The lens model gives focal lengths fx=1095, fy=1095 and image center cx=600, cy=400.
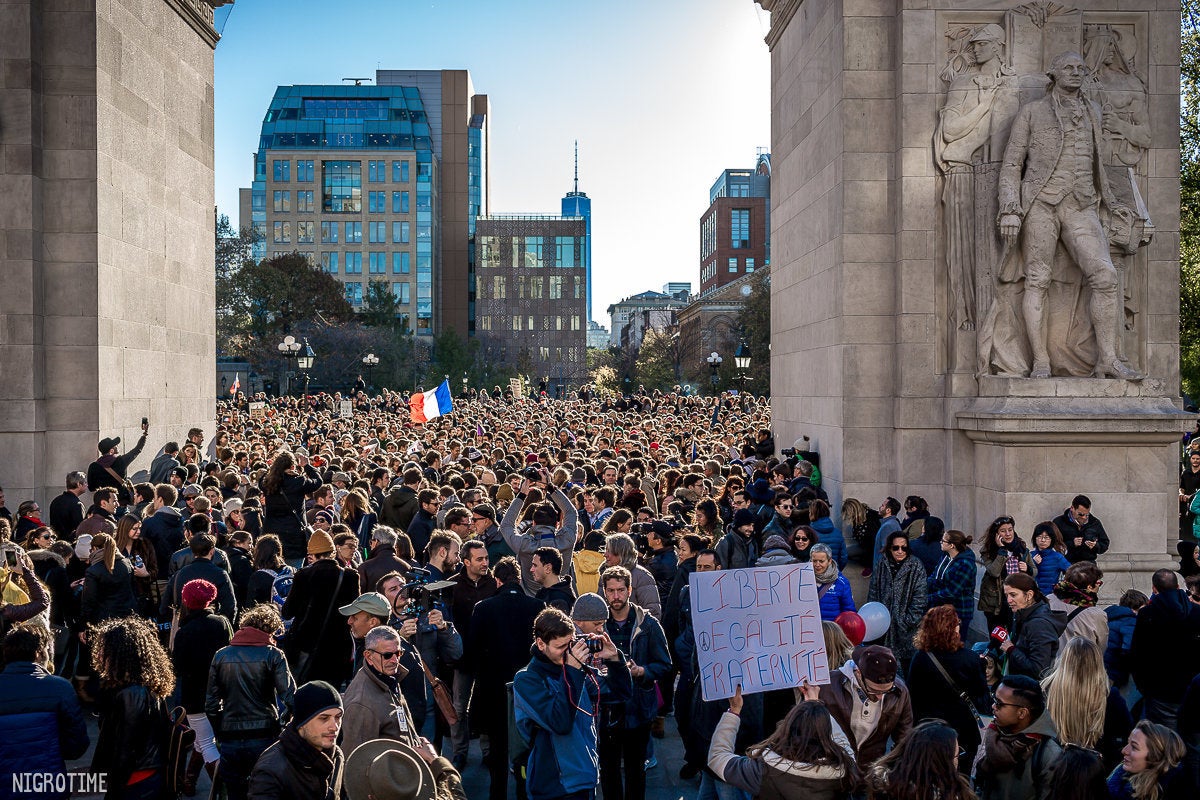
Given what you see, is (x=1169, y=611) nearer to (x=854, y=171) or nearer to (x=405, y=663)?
(x=405, y=663)

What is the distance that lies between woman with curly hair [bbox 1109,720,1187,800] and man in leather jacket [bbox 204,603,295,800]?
169 inches

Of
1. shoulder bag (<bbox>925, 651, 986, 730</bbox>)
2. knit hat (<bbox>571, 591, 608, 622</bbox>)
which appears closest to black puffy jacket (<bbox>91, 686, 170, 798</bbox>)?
knit hat (<bbox>571, 591, 608, 622</bbox>)

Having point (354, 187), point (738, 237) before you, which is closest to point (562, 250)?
point (738, 237)

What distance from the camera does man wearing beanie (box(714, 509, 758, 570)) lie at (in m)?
9.52

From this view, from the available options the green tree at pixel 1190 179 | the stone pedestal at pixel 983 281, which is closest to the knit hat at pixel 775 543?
the stone pedestal at pixel 983 281

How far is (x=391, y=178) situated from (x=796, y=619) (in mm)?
117872

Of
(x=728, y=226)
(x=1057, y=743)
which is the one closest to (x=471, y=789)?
(x=1057, y=743)

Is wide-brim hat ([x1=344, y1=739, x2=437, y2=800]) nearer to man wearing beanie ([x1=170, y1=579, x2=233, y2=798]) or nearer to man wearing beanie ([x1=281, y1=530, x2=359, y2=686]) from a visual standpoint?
man wearing beanie ([x1=170, y1=579, x2=233, y2=798])

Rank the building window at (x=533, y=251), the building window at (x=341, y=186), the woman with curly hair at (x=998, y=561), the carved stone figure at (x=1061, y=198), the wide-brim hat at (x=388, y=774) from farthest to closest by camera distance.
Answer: the building window at (x=533, y=251) < the building window at (x=341, y=186) < the carved stone figure at (x=1061, y=198) < the woman with curly hair at (x=998, y=561) < the wide-brim hat at (x=388, y=774)

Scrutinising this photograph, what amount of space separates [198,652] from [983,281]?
10703 mm

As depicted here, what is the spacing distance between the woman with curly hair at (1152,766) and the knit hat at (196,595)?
17.1ft

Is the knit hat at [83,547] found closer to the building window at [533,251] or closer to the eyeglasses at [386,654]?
the eyeglasses at [386,654]

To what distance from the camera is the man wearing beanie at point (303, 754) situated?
473 cm

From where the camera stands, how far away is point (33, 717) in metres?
5.49
